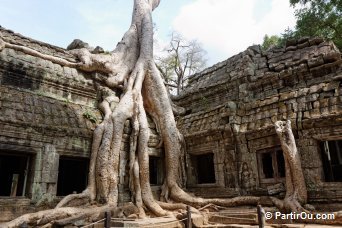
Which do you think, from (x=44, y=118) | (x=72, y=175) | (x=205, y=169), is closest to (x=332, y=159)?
(x=205, y=169)

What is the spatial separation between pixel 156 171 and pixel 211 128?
205 centimetres

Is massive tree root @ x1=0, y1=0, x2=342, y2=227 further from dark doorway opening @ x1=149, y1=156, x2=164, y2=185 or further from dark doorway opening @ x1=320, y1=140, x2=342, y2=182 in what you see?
dark doorway opening @ x1=320, y1=140, x2=342, y2=182

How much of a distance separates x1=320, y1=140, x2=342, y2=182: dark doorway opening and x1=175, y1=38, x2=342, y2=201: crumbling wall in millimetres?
293

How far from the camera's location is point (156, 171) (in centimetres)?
805

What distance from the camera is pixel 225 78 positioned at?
30.8 ft

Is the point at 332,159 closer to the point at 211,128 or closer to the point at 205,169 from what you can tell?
the point at 211,128

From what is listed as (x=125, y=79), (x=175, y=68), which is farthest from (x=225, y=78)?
(x=175, y=68)

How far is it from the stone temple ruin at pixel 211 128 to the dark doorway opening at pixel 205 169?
0.10 feet

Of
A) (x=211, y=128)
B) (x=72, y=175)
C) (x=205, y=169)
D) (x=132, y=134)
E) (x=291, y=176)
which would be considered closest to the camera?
(x=291, y=176)

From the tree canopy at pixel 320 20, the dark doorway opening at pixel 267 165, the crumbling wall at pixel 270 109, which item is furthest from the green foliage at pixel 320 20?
the dark doorway opening at pixel 267 165

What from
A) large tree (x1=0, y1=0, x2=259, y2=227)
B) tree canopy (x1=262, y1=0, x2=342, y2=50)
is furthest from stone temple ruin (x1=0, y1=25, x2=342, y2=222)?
tree canopy (x1=262, y1=0, x2=342, y2=50)

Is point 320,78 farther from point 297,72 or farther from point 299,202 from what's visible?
point 299,202

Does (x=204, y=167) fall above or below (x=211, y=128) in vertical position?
below

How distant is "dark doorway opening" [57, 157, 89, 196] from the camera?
22.3 ft
